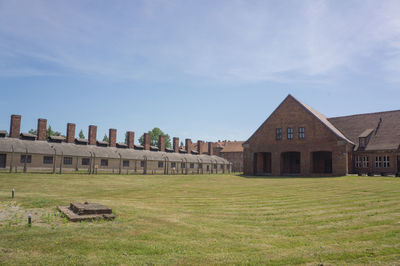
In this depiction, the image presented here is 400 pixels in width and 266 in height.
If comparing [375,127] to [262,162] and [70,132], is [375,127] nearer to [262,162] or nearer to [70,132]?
[262,162]

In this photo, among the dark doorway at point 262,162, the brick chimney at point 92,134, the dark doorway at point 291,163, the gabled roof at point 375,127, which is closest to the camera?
the gabled roof at point 375,127

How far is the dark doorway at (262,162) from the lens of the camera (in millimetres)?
42031

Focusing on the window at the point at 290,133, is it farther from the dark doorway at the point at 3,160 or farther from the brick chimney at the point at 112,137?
the dark doorway at the point at 3,160

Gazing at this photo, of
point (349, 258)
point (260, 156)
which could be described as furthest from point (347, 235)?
point (260, 156)

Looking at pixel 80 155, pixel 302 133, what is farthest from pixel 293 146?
pixel 80 155

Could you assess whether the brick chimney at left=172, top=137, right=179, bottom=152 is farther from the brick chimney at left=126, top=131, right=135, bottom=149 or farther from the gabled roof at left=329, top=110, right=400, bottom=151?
the gabled roof at left=329, top=110, right=400, bottom=151

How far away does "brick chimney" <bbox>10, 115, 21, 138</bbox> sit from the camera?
140ft

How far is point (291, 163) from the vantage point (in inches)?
1597

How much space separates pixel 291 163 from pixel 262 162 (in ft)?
13.4

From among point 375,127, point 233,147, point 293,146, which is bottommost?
point 293,146

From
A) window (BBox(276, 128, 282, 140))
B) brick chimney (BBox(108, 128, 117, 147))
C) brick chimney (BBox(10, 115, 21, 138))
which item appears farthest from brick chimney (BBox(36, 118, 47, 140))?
window (BBox(276, 128, 282, 140))

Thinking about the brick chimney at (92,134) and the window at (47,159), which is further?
the brick chimney at (92,134)

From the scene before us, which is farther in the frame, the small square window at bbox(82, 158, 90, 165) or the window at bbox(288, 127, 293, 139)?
the small square window at bbox(82, 158, 90, 165)

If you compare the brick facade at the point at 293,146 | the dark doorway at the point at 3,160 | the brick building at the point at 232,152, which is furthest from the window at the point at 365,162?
the brick building at the point at 232,152
